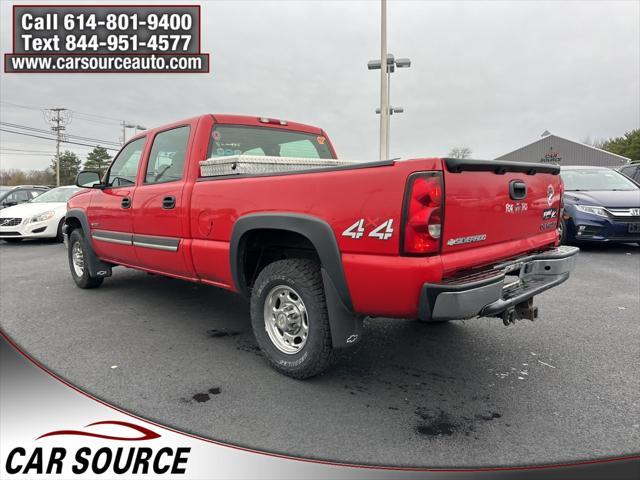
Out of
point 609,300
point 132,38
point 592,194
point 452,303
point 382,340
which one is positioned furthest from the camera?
point 132,38

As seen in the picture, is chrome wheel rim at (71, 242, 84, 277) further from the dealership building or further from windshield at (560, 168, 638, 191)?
the dealership building

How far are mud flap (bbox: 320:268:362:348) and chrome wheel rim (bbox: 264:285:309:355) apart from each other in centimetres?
26

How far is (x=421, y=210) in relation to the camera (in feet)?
7.16

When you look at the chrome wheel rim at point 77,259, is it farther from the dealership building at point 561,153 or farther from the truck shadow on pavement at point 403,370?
the dealership building at point 561,153

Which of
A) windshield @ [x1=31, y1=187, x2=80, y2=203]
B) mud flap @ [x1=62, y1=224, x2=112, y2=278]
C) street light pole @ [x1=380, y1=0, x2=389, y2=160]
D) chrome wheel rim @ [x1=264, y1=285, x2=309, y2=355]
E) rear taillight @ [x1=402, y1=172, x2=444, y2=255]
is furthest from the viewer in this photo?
street light pole @ [x1=380, y1=0, x2=389, y2=160]

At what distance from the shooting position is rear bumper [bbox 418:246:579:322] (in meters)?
2.20

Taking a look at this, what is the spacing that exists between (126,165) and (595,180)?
27.9 ft

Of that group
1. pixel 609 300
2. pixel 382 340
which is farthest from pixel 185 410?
pixel 609 300

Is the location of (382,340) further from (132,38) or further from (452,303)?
(132,38)

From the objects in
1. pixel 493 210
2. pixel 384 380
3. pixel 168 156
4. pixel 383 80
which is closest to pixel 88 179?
pixel 168 156

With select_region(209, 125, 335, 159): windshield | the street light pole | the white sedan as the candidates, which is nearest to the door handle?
select_region(209, 125, 335, 159): windshield

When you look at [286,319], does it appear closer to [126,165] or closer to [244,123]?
[244,123]

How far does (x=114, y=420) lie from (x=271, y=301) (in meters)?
1.18

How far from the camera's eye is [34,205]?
1084cm
